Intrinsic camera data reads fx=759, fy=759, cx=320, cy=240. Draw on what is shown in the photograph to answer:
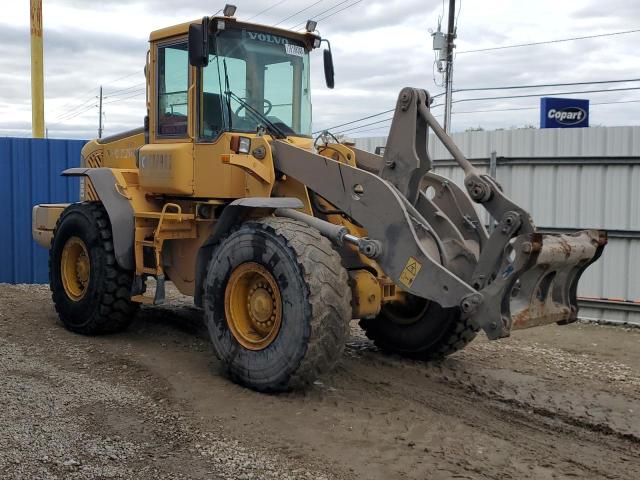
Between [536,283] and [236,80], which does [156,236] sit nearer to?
[236,80]

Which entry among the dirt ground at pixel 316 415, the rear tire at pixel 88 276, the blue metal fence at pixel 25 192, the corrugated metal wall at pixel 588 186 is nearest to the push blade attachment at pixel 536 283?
the dirt ground at pixel 316 415

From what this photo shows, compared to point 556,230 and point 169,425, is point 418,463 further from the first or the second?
point 556,230

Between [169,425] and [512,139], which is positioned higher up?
[512,139]

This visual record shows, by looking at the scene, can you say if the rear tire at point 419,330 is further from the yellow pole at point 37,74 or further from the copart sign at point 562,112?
the yellow pole at point 37,74

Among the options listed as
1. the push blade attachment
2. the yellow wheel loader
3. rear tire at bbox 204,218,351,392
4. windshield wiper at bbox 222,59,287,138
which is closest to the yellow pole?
the yellow wheel loader

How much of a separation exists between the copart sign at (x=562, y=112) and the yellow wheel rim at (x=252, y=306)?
10163 millimetres

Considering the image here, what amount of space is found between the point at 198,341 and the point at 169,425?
274 centimetres

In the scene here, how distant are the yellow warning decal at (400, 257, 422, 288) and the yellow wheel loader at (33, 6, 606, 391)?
0.01m

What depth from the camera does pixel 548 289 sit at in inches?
231

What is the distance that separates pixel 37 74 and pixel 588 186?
9.79 meters

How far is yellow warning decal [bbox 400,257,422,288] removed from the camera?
578 centimetres

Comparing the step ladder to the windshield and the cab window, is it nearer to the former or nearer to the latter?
the cab window

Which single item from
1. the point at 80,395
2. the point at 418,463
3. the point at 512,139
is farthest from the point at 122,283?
the point at 512,139

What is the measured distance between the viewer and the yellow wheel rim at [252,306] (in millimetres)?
6105
